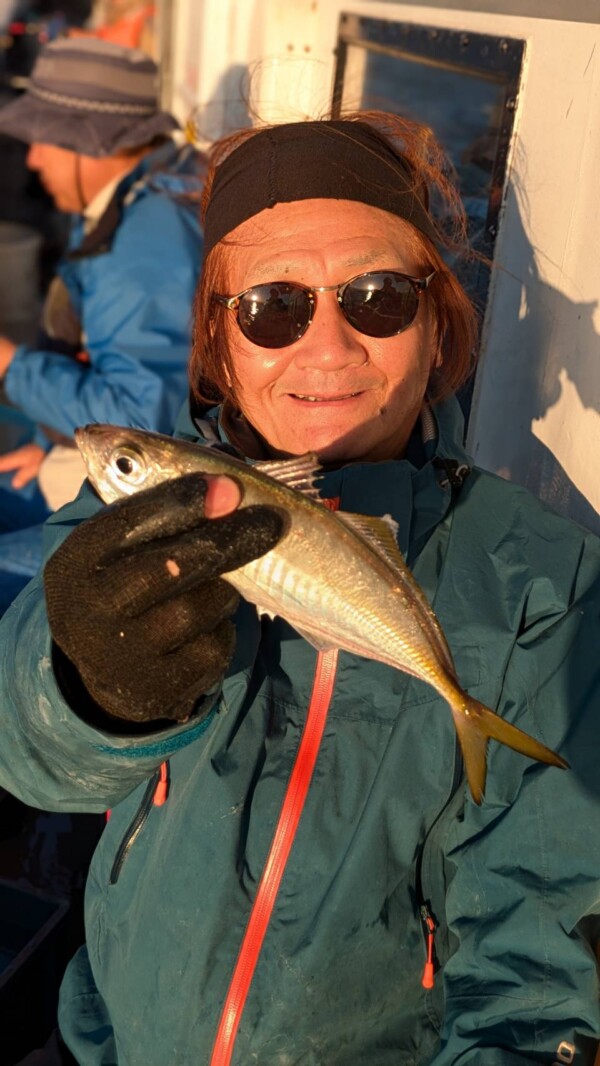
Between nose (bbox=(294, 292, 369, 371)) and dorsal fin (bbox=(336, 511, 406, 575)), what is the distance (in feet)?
1.63

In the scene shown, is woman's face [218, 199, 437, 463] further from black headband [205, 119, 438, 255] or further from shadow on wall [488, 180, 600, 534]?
shadow on wall [488, 180, 600, 534]

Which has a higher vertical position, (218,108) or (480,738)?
(218,108)

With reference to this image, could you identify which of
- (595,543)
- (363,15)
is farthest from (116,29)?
(595,543)

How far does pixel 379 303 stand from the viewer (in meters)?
2.24

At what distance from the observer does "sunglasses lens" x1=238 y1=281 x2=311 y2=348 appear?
2.24 meters

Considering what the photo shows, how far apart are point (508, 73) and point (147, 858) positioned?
2.43 m

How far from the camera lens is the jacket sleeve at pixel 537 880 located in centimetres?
204

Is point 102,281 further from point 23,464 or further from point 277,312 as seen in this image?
point 277,312

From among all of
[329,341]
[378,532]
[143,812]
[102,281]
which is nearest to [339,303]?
[329,341]

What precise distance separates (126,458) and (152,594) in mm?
264

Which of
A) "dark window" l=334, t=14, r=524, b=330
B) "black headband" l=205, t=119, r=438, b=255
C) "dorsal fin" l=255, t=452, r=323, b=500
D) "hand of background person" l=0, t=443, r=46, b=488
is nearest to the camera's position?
"dorsal fin" l=255, t=452, r=323, b=500

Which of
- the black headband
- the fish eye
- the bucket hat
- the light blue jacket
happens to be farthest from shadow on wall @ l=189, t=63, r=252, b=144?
the fish eye

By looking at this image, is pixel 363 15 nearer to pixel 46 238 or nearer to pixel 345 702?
pixel 345 702

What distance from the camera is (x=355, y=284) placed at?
2.22m
